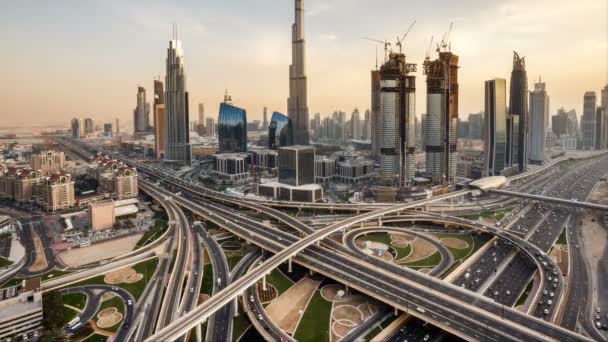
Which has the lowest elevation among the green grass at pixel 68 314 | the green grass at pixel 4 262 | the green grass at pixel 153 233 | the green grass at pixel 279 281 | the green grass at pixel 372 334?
the green grass at pixel 372 334

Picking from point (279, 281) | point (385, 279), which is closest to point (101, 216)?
point (279, 281)

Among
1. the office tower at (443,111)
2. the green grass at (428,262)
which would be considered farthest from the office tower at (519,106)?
the green grass at (428,262)

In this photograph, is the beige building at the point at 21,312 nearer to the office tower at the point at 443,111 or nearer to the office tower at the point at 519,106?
the office tower at the point at 443,111

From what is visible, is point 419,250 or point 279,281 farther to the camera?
point 419,250

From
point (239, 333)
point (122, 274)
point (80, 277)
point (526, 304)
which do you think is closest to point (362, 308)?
point (239, 333)

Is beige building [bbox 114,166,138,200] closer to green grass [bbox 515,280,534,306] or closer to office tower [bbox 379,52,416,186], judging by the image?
office tower [bbox 379,52,416,186]

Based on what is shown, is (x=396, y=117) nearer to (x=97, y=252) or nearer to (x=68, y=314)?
(x=97, y=252)

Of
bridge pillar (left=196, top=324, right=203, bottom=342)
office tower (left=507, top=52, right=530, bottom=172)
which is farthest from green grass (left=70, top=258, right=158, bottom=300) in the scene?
office tower (left=507, top=52, right=530, bottom=172)
